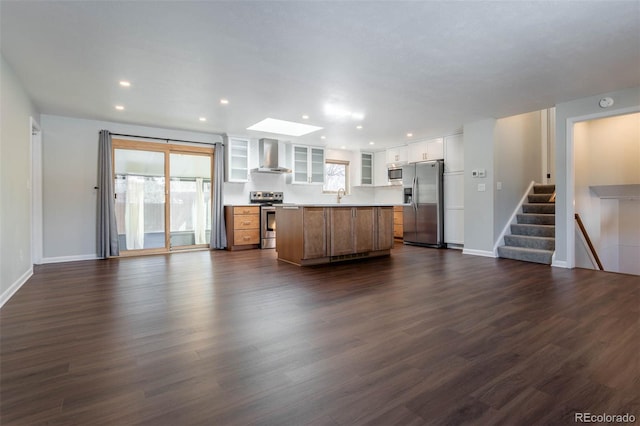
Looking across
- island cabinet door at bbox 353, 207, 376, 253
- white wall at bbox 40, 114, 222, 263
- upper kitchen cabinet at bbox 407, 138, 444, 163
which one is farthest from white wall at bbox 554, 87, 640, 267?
white wall at bbox 40, 114, 222, 263

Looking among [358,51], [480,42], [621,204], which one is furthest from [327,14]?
[621,204]

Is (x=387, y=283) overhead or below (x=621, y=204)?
below

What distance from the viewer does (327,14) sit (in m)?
2.46

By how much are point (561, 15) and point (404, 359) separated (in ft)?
9.35

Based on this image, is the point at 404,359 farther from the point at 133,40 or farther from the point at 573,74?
the point at 573,74

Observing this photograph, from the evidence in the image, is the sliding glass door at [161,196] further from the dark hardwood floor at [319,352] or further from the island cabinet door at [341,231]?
the island cabinet door at [341,231]

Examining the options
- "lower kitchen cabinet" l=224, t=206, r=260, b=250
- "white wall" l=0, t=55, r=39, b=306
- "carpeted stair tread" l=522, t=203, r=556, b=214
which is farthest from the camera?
"lower kitchen cabinet" l=224, t=206, r=260, b=250

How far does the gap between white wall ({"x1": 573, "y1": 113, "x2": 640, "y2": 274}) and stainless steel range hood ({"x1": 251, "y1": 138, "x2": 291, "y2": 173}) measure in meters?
5.62

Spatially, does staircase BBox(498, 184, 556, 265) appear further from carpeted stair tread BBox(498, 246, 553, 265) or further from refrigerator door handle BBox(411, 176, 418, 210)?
refrigerator door handle BBox(411, 176, 418, 210)

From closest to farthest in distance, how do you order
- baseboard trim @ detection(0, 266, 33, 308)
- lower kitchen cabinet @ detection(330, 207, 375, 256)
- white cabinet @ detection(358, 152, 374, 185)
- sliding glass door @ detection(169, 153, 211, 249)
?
1. baseboard trim @ detection(0, 266, 33, 308)
2. lower kitchen cabinet @ detection(330, 207, 375, 256)
3. sliding glass door @ detection(169, 153, 211, 249)
4. white cabinet @ detection(358, 152, 374, 185)

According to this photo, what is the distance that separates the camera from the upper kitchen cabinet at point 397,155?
801 cm

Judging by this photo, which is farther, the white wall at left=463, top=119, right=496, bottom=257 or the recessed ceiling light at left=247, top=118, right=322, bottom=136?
the recessed ceiling light at left=247, top=118, right=322, bottom=136

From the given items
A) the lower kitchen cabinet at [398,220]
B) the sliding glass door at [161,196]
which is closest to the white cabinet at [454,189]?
the lower kitchen cabinet at [398,220]

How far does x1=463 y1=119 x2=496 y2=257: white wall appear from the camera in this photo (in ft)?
18.5
